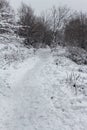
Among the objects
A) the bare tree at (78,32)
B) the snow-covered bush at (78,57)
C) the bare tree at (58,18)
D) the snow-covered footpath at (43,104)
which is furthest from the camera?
the bare tree at (58,18)

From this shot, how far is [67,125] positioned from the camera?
5.18m

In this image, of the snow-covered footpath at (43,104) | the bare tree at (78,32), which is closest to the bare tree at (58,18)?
the bare tree at (78,32)

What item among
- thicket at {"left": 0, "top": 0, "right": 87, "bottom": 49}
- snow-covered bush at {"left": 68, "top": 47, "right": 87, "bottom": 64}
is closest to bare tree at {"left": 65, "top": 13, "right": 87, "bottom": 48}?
thicket at {"left": 0, "top": 0, "right": 87, "bottom": 49}

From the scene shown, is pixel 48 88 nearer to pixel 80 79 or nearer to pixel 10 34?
pixel 80 79

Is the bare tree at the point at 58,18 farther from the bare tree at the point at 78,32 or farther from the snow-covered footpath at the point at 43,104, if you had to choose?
the snow-covered footpath at the point at 43,104

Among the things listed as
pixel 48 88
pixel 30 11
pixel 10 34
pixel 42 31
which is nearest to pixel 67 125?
pixel 48 88

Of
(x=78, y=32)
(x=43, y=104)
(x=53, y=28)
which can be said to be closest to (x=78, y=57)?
(x=78, y=32)

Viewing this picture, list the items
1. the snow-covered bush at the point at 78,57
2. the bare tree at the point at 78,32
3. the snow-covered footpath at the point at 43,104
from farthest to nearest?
the bare tree at the point at 78,32 < the snow-covered bush at the point at 78,57 < the snow-covered footpath at the point at 43,104

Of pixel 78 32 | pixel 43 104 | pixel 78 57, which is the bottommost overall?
pixel 78 57

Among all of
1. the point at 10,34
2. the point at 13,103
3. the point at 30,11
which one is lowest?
the point at 13,103

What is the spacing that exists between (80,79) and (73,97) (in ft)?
8.20

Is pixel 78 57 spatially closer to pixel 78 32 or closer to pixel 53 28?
pixel 78 32

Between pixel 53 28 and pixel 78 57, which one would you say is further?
pixel 53 28

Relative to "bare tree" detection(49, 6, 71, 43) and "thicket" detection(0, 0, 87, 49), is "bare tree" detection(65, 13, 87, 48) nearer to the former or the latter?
"thicket" detection(0, 0, 87, 49)
